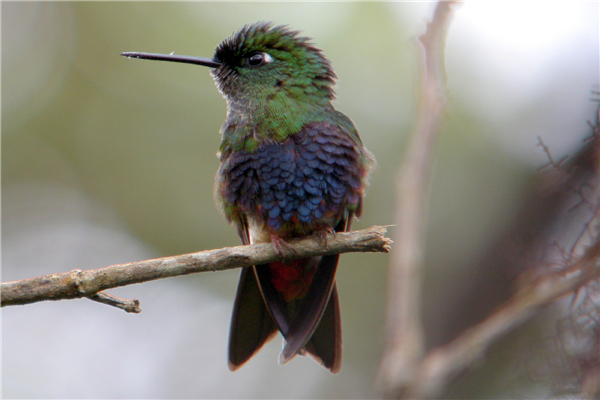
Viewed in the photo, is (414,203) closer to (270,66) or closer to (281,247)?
(281,247)

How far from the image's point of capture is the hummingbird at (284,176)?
3406 mm

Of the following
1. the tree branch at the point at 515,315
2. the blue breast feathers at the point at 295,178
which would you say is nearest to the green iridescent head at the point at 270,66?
the blue breast feathers at the point at 295,178

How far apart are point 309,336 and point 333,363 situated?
1.20ft

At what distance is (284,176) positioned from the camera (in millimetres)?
3369

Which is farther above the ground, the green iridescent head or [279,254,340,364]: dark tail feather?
the green iridescent head

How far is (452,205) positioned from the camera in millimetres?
6258

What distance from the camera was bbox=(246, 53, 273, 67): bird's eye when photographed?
4.01 metres

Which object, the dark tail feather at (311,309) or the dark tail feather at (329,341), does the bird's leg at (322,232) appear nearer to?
the dark tail feather at (311,309)

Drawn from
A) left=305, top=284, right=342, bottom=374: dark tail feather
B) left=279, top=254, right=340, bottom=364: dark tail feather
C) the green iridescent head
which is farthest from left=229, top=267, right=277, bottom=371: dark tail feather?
the green iridescent head

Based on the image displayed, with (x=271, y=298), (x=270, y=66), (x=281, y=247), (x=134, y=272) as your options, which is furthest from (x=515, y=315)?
(x=270, y=66)

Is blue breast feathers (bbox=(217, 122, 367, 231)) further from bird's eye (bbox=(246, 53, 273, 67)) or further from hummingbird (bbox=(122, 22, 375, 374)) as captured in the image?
bird's eye (bbox=(246, 53, 273, 67))

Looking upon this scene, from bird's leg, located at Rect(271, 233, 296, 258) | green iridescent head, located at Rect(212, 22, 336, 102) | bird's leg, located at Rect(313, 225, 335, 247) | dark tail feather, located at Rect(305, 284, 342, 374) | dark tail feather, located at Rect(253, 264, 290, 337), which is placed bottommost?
dark tail feather, located at Rect(305, 284, 342, 374)

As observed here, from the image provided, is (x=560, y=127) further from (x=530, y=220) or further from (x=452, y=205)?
(x=452, y=205)

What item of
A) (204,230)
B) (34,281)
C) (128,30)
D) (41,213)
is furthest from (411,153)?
(41,213)
